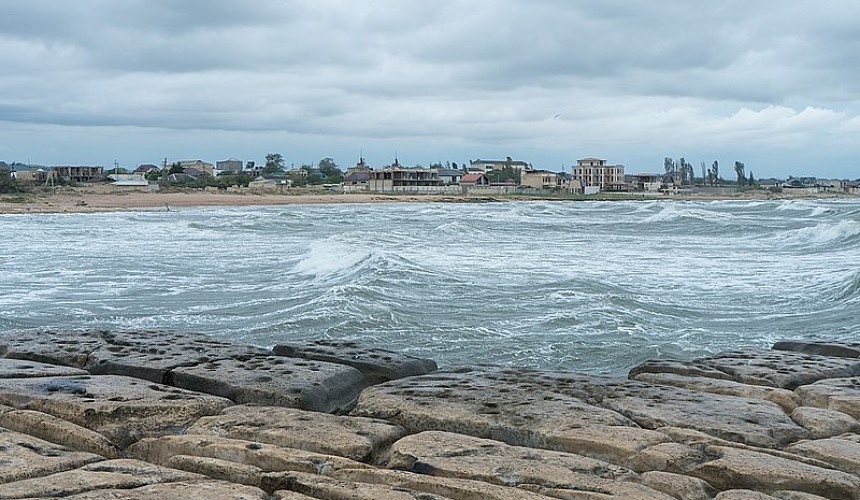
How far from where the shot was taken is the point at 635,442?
4.26 m

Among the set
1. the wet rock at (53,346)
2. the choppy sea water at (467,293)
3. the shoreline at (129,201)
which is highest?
the shoreline at (129,201)

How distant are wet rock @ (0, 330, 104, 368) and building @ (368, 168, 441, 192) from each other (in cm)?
9295

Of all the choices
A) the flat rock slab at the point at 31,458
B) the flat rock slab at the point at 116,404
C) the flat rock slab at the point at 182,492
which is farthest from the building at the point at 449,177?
the flat rock slab at the point at 182,492

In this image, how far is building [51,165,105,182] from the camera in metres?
104

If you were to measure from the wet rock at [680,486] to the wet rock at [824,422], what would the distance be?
4.17 feet

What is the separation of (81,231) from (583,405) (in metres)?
32.2

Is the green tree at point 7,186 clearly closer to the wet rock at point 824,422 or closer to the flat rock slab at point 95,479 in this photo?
the flat rock slab at point 95,479

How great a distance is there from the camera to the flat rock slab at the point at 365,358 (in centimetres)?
630

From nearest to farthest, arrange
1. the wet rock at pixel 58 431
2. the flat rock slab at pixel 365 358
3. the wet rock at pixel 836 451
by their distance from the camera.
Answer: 1. the wet rock at pixel 836 451
2. the wet rock at pixel 58 431
3. the flat rock slab at pixel 365 358

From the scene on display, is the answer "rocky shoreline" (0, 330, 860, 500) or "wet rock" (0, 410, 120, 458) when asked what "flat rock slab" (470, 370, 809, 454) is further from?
"wet rock" (0, 410, 120, 458)

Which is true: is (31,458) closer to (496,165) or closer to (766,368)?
(766,368)

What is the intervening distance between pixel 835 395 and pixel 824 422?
57 centimetres

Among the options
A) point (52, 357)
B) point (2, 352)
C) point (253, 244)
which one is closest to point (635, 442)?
point (52, 357)

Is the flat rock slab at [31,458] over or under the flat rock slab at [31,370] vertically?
under
